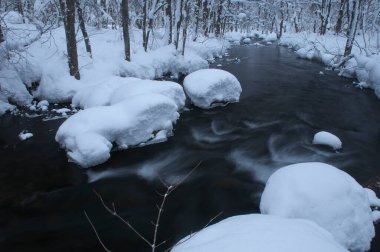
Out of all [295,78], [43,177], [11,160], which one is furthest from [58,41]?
[295,78]

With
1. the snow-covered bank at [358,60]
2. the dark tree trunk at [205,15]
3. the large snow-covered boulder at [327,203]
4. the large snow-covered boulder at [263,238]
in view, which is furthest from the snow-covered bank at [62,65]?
the dark tree trunk at [205,15]

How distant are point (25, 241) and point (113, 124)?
10.7 feet

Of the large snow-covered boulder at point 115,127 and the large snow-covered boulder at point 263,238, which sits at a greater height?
the large snow-covered boulder at point 263,238

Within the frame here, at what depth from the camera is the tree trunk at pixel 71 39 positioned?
10.3 metres

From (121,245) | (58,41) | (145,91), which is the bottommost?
(121,245)

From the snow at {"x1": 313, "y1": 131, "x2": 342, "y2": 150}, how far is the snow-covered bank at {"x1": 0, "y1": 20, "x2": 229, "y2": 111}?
24.0ft

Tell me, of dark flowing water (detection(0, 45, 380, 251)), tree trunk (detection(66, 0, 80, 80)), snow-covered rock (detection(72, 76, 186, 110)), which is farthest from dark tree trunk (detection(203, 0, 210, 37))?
snow-covered rock (detection(72, 76, 186, 110))

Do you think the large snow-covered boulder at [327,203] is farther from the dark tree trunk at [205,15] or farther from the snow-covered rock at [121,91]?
the dark tree trunk at [205,15]

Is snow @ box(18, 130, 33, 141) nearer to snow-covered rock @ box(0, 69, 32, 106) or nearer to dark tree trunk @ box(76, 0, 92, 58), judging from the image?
snow-covered rock @ box(0, 69, 32, 106)

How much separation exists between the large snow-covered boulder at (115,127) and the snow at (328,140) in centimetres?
403

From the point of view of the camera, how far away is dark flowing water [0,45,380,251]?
208 inches

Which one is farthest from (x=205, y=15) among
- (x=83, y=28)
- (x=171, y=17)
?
(x=83, y=28)

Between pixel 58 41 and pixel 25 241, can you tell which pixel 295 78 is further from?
pixel 25 241

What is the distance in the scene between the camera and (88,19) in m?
21.9
